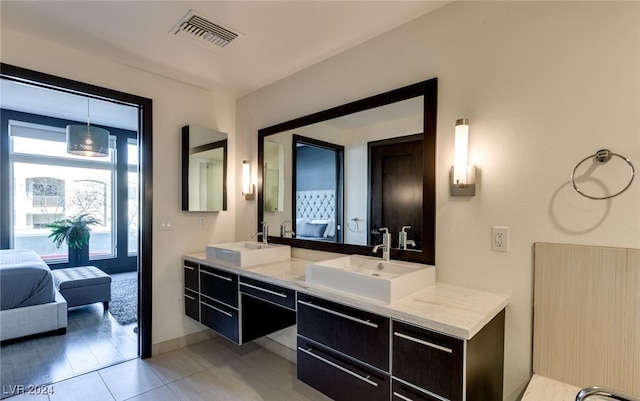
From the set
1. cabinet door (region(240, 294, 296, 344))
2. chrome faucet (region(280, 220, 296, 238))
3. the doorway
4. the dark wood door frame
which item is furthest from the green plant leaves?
the doorway

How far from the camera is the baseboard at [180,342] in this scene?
110 inches

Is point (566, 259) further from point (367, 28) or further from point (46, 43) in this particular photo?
point (46, 43)

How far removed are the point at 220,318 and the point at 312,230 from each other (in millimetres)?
1027

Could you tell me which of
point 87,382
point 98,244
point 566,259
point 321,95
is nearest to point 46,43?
point 321,95

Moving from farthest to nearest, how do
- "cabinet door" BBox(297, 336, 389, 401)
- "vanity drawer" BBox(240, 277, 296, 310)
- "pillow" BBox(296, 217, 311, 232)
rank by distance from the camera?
"pillow" BBox(296, 217, 311, 232), "vanity drawer" BBox(240, 277, 296, 310), "cabinet door" BBox(297, 336, 389, 401)

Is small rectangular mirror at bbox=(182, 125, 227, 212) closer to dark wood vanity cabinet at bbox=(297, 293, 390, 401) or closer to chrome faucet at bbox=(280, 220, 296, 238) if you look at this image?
chrome faucet at bbox=(280, 220, 296, 238)

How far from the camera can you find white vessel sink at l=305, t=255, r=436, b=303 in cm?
153

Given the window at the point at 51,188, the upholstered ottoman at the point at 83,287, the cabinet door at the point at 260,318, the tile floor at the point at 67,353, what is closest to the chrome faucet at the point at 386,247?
the cabinet door at the point at 260,318

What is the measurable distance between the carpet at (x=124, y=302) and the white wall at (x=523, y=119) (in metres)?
3.60

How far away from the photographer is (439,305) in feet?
4.84

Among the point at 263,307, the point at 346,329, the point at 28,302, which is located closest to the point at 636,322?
the point at 346,329

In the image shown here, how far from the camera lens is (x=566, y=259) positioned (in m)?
1.43

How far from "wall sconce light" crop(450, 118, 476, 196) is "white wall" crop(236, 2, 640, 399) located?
0.06 meters

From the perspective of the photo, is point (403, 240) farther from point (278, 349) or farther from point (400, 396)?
point (278, 349)
